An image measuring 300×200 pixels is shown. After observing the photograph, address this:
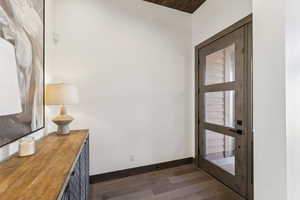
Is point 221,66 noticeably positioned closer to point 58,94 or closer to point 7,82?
point 58,94

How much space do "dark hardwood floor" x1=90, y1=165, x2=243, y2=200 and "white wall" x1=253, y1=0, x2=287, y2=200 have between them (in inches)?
33.6

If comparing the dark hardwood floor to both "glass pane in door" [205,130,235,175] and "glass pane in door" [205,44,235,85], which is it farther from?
"glass pane in door" [205,44,235,85]

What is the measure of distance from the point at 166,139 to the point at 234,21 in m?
2.21

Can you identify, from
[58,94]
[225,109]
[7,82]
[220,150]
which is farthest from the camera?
[220,150]

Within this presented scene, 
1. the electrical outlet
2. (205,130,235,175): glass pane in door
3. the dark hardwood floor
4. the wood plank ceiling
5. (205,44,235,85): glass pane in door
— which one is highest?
the wood plank ceiling

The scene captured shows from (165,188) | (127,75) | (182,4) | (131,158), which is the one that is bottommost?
(165,188)

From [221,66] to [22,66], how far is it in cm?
251

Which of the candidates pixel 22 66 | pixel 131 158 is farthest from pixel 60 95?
pixel 131 158

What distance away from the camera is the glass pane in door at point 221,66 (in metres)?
2.16

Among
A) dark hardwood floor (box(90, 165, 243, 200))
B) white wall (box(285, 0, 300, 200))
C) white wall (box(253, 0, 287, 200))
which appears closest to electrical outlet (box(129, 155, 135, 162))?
dark hardwood floor (box(90, 165, 243, 200))

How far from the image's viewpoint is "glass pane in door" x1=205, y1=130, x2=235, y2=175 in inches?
85.9

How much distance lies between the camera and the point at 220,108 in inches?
94.1

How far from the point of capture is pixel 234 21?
2.07m

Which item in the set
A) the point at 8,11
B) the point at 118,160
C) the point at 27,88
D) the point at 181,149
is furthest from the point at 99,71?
the point at 181,149
